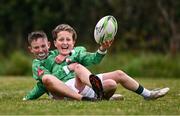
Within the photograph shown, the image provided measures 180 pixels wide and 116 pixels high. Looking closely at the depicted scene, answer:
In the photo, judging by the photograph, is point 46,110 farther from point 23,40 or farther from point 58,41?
point 23,40

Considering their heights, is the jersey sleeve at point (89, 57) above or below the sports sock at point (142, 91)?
above

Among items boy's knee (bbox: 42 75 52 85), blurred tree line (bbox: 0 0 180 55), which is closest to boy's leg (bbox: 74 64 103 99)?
boy's knee (bbox: 42 75 52 85)

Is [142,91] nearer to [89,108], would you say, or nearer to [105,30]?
[105,30]

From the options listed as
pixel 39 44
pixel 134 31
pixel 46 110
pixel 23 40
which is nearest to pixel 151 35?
pixel 134 31

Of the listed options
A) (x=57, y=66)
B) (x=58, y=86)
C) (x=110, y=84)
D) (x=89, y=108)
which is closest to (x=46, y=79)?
(x=58, y=86)

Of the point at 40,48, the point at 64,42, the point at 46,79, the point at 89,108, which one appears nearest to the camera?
the point at 89,108

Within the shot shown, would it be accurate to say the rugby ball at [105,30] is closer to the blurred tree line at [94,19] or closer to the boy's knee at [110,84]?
the boy's knee at [110,84]

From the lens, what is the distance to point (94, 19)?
24.4m

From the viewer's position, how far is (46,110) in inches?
274

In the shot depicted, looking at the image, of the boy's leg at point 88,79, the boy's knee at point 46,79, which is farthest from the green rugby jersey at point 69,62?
the boy's knee at point 46,79

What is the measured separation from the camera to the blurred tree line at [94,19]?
23734 mm

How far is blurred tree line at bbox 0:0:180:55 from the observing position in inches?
934

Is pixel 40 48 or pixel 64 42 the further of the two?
pixel 40 48

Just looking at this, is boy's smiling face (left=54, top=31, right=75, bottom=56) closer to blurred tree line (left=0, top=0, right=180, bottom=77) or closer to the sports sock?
the sports sock
